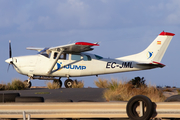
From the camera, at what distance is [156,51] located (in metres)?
22.3

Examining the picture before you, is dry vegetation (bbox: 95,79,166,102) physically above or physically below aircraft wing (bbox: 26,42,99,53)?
below

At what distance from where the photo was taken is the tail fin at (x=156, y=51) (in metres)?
22.1

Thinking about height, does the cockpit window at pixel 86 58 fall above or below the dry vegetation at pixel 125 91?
above

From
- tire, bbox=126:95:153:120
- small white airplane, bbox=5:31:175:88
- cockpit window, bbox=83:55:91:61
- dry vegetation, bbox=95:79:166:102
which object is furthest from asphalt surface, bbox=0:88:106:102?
cockpit window, bbox=83:55:91:61

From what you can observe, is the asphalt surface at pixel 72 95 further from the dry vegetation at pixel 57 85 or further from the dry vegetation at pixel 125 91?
the dry vegetation at pixel 57 85

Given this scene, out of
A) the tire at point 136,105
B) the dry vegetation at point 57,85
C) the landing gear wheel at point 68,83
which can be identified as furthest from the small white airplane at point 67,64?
the tire at point 136,105

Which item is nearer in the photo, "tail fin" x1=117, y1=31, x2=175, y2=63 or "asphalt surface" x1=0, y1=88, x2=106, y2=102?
"asphalt surface" x1=0, y1=88, x2=106, y2=102

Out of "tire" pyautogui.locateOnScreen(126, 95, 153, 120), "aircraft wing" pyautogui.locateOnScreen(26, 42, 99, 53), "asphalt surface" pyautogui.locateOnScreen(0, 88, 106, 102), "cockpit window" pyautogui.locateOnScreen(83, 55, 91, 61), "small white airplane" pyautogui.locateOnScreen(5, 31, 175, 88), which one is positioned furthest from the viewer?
"cockpit window" pyautogui.locateOnScreen(83, 55, 91, 61)

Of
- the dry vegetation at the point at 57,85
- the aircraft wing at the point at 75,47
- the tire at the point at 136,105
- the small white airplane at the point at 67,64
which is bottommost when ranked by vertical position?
the tire at the point at 136,105

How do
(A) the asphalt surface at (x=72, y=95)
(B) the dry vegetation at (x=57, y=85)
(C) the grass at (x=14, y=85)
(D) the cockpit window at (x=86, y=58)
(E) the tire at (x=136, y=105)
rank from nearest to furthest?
(E) the tire at (x=136, y=105) → (A) the asphalt surface at (x=72, y=95) → (C) the grass at (x=14, y=85) → (B) the dry vegetation at (x=57, y=85) → (D) the cockpit window at (x=86, y=58)

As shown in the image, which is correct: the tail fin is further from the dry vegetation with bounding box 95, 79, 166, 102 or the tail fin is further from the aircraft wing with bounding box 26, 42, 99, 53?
the dry vegetation with bounding box 95, 79, 166, 102

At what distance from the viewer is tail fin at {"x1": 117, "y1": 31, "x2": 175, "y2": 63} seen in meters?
22.1

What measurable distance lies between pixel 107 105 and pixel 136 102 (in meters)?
0.65

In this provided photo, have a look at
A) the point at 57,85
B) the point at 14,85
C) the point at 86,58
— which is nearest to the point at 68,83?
the point at 57,85
